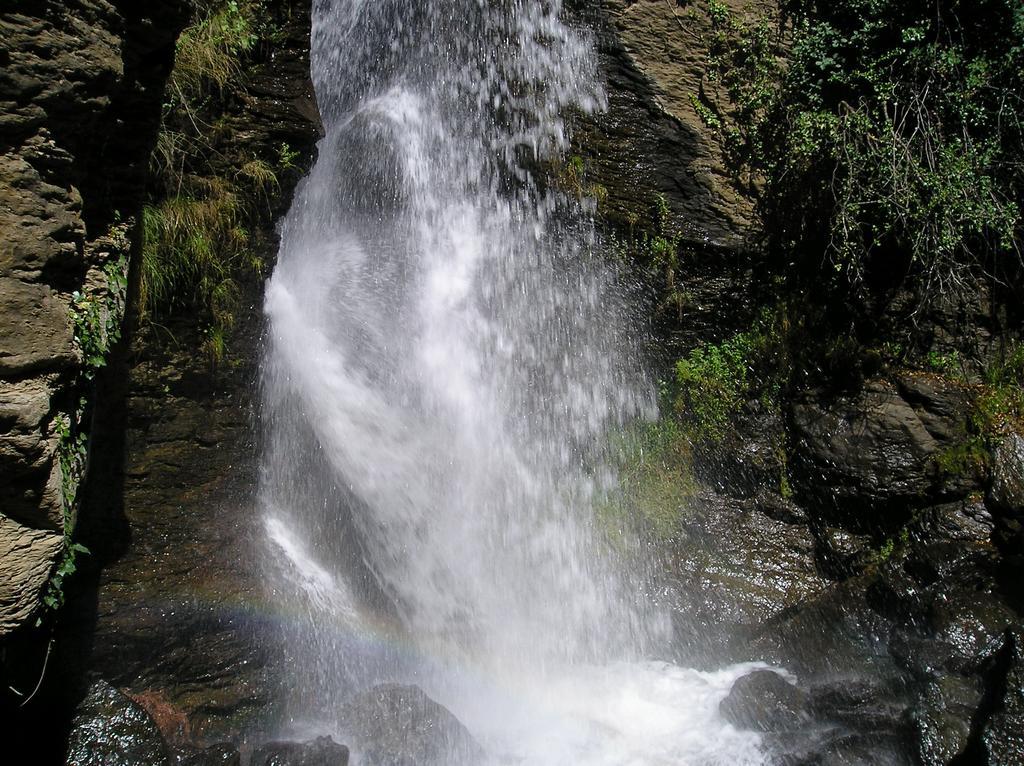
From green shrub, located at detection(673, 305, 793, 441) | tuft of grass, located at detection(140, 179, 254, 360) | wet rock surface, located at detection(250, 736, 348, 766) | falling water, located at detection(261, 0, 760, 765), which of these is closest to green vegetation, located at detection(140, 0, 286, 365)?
tuft of grass, located at detection(140, 179, 254, 360)

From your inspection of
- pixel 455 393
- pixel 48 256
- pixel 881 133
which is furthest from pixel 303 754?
pixel 881 133

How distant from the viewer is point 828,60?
22.5 ft

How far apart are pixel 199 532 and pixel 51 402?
2.58m

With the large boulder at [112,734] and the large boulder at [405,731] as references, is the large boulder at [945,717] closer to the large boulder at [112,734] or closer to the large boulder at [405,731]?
the large boulder at [405,731]

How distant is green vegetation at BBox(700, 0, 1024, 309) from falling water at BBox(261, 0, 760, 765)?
1.66 m

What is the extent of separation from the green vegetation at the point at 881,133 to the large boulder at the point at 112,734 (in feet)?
20.3

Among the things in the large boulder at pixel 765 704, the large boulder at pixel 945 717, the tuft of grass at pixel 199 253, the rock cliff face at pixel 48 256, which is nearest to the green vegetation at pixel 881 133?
the large boulder at pixel 945 717

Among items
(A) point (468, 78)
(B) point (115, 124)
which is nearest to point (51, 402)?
(B) point (115, 124)

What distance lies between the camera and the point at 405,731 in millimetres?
5168

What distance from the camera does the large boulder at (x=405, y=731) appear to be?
5.08 m

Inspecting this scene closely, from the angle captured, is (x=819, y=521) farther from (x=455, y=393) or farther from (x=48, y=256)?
(x=48, y=256)

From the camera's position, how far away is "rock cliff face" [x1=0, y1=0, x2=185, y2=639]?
297cm

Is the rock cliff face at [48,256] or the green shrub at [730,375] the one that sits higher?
the rock cliff face at [48,256]

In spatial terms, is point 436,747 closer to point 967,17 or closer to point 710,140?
point 710,140
